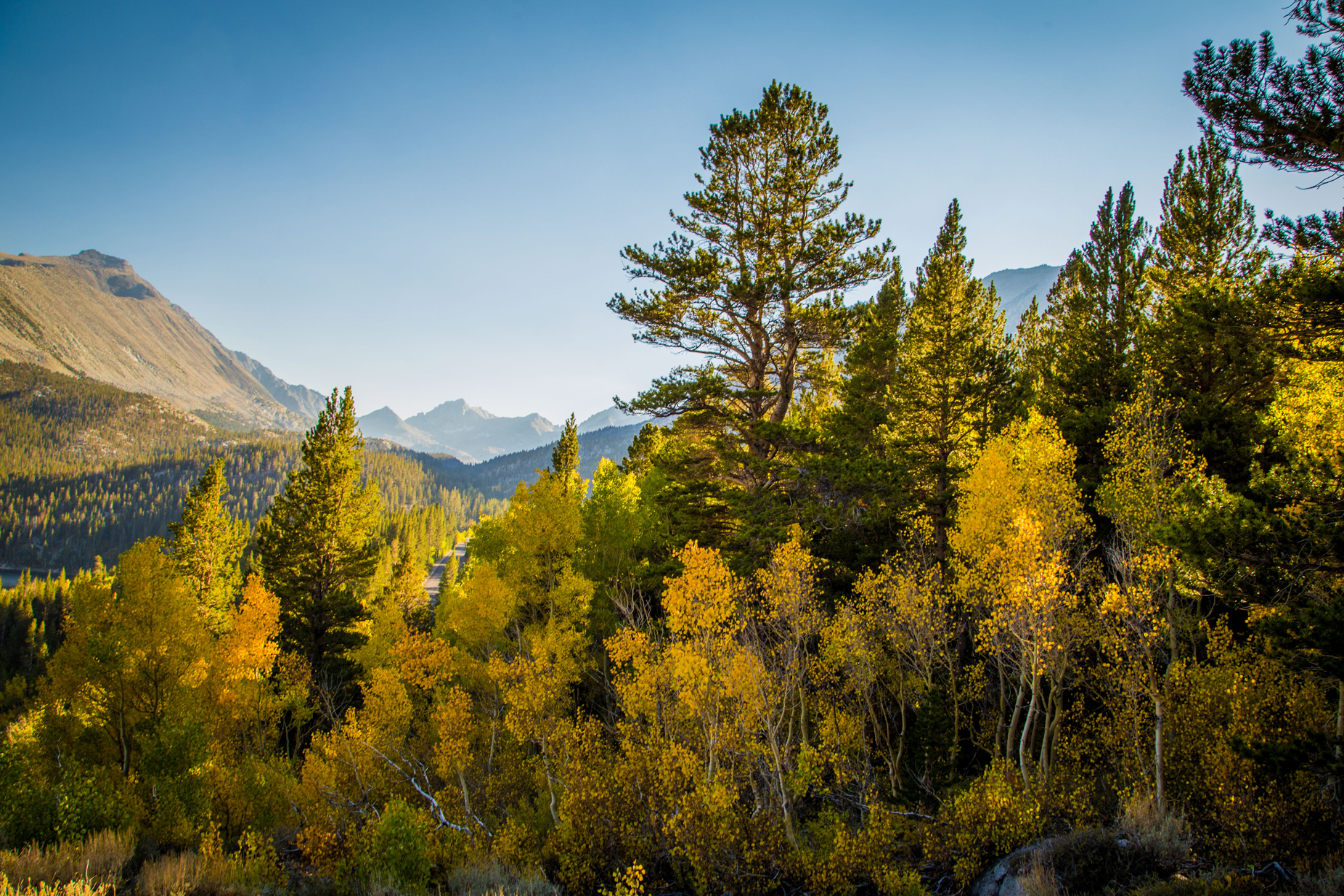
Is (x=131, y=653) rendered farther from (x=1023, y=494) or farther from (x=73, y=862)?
(x=1023, y=494)

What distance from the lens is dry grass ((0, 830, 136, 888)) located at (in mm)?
8680

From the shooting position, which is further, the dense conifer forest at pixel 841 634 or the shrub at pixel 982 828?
the shrub at pixel 982 828

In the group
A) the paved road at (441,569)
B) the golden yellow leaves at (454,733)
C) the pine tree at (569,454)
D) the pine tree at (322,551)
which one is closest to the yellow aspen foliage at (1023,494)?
the golden yellow leaves at (454,733)

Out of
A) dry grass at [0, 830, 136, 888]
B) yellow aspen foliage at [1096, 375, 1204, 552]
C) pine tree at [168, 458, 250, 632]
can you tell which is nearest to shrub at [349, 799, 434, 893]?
dry grass at [0, 830, 136, 888]

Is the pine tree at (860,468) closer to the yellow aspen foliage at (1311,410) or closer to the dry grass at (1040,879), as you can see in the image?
the dry grass at (1040,879)

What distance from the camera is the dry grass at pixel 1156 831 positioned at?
1049 cm

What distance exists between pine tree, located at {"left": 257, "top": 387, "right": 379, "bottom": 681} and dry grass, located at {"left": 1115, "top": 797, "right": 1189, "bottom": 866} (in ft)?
91.4

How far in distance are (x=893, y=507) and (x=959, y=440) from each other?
454 cm

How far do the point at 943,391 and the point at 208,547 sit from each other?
3398 cm

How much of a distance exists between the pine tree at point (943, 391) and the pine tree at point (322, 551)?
24358mm

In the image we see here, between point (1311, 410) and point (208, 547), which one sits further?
point (208, 547)

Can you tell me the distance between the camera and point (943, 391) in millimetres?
20344

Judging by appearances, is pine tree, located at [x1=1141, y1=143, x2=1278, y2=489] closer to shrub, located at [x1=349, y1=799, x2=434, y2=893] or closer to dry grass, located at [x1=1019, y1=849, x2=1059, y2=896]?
dry grass, located at [x1=1019, y1=849, x2=1059, y2=896]

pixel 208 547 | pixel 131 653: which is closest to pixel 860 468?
pixel 131 653
